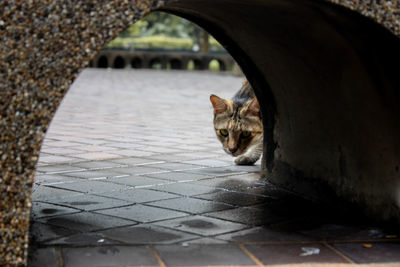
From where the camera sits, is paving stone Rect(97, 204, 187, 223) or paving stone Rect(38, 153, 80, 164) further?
paving stone Rect(38, 153, 80, 164)

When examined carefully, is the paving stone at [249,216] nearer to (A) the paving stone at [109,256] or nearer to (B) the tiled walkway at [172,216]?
(B) the tiled walkway at [172,216]

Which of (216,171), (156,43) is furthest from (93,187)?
(156,43)

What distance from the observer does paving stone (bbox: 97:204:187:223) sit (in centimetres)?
361

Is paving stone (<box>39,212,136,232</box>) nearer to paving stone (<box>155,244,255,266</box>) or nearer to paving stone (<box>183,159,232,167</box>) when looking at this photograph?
paving stone (<box>155,244,255,266</box>)

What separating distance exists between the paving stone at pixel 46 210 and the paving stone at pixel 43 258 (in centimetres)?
65

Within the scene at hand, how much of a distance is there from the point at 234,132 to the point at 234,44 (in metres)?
1.42

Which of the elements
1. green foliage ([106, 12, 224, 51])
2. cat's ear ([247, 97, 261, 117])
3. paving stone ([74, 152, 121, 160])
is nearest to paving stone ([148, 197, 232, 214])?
cat's ear ([247, 97, 261, 117])

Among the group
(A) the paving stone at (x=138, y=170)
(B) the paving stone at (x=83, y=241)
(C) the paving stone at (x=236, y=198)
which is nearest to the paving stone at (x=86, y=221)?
(B) the paving stone at (x=83, y=241)

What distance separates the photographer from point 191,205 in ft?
13.1

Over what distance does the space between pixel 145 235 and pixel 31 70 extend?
48.5 inches

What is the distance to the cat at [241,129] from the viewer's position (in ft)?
18.5

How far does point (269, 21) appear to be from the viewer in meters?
3.57

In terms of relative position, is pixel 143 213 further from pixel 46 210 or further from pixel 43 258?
pixel 43 258

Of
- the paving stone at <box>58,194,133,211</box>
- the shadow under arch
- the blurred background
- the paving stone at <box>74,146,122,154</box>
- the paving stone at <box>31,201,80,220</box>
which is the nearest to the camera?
the shadow under arch
